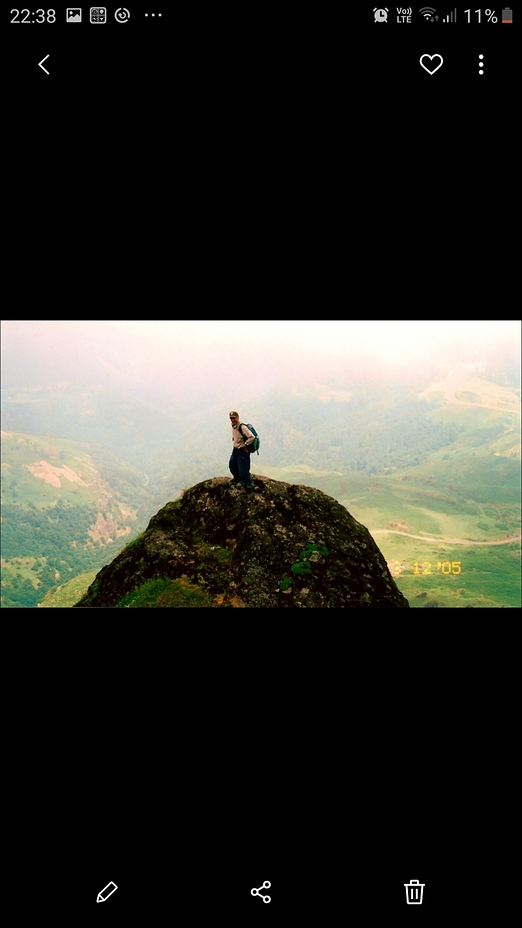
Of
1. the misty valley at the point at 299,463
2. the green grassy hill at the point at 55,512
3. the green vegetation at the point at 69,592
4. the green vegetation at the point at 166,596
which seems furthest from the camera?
the misty valley at the point at 299,463

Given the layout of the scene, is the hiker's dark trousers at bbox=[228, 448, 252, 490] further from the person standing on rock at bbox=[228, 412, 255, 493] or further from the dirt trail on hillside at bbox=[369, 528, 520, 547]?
the dirt trail on hillside at bbox=[369, 528, 520, 547]

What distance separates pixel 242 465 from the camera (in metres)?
8.54

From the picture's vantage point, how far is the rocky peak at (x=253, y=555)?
789 centimetres

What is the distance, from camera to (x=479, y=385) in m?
10.5

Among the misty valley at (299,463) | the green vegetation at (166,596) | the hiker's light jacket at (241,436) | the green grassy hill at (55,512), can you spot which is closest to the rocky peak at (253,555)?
the green vegetation at (166,596)

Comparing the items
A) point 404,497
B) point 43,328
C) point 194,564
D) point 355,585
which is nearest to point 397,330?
point 404,497

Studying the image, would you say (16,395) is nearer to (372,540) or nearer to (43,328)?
(43,328)

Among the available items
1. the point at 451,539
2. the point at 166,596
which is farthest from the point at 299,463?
the point at 166,596

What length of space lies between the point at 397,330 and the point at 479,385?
2074mm

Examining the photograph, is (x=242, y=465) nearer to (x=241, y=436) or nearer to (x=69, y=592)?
(x=241, y=436)

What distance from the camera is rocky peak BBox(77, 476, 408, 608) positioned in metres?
7.89

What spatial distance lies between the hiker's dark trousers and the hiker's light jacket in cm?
9

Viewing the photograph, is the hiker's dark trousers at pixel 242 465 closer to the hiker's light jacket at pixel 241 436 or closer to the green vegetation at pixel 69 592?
the hiker's light jacket at pixel 241 436

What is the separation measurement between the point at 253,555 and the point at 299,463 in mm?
2456
